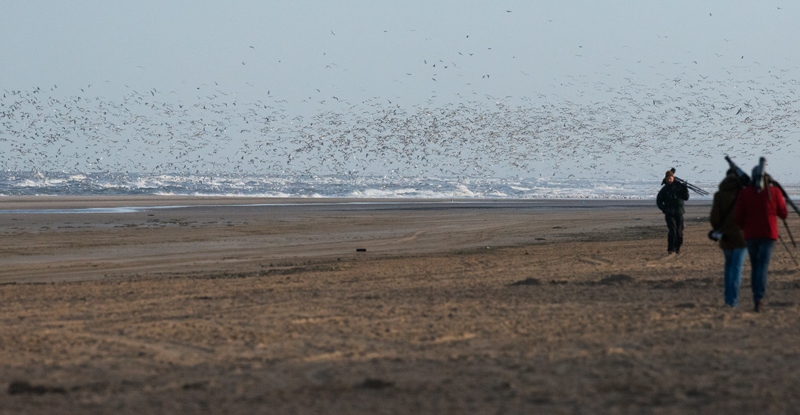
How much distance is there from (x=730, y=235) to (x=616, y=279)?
2.52m

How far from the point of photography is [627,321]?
271 inches

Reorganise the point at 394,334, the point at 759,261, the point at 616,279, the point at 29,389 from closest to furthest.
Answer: the point at 29,389 < the point at 394,334 < the point at 759,261 < the point at 616,279

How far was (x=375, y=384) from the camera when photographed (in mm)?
4711

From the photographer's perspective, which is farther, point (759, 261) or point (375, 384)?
point (759, 261)

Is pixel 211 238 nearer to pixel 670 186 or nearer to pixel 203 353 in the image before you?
pixel 670 186

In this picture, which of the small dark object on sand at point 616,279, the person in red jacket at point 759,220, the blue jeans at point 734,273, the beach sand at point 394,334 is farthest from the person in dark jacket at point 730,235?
the small dark object on sand at point 616,279

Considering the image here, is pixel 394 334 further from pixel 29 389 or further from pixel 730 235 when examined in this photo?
pixel 730 235

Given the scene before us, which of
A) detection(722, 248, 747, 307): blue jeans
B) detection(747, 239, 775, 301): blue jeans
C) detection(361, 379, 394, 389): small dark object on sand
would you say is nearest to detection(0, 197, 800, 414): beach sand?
detection(361, 379, 394, 389): small dark object on sand

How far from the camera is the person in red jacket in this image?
7.22 meters

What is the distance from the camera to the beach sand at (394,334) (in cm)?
442

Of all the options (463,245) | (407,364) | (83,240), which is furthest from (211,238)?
(407,364)

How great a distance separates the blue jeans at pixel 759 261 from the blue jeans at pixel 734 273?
133mm

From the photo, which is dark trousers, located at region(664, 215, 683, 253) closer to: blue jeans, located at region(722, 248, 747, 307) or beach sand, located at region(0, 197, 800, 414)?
beach sand, located at region(0, 197, 800, 414)

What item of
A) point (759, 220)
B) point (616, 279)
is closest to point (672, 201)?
point (616, 279)
